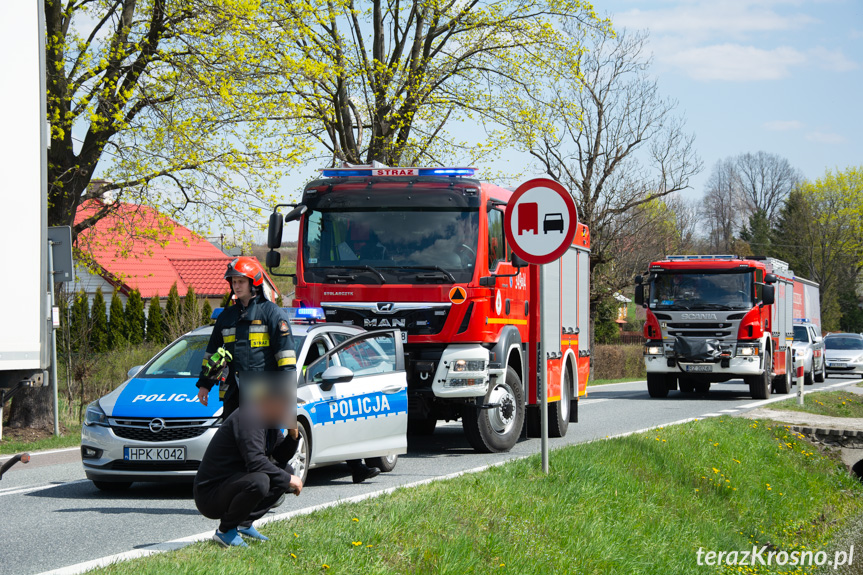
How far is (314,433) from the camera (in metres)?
8.69

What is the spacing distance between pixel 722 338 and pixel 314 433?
14530mm

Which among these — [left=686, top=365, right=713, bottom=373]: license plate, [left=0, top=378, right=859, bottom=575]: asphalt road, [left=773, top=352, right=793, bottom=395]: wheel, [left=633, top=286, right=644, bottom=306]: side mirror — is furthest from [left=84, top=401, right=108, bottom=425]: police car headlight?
[left=773, top=352, right=793, bottom=395]: wheel

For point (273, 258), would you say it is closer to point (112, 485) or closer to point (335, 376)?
point (335, 376)

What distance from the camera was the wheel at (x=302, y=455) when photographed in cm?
829

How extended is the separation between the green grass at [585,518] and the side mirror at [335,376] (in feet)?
3.66

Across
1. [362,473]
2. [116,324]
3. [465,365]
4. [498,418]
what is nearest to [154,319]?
[116,324]

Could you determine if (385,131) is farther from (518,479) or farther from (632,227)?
(518,479)

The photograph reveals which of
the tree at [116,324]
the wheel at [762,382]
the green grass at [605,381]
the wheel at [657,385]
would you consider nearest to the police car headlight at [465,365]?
the wheel at [657,385]

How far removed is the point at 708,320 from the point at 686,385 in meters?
4.14

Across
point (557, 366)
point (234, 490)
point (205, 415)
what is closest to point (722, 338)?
point (557, 366)

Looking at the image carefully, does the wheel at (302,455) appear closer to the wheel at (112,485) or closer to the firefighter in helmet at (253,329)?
the wheel at (112,485)

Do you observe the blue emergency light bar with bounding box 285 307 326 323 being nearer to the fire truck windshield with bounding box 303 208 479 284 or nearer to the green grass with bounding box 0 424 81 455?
the fire truck windshield with bounding box 303 208 479 284

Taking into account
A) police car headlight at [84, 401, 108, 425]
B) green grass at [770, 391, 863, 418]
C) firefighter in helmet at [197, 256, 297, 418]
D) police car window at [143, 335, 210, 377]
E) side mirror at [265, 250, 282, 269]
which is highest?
side mirror at [265, 250, 282, 269]

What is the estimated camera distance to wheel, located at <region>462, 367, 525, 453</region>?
11523 mm
